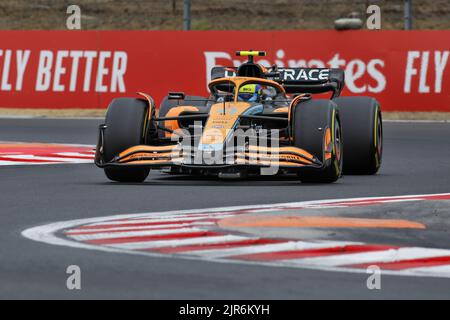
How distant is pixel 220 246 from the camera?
32.3ft

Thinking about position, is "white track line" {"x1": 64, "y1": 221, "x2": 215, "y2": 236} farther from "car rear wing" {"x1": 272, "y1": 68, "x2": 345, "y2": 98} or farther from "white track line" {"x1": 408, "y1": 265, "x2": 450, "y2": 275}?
"car rear wing" {"x1": 272, "y1": 68, "x2": 345, "y2": 98}

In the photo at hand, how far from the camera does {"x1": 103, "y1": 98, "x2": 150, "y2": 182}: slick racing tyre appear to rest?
15.6 metres

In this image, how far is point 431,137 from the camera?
24734 mm

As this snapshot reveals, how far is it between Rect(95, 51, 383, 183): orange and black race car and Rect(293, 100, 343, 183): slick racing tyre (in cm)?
1

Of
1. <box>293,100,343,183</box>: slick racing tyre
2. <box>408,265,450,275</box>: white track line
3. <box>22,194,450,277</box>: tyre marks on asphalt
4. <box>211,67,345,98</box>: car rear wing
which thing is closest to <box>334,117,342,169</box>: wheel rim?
<box>293,100,343,183</box>: slick racing tyre

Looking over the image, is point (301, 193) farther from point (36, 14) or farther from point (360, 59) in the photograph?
point (36, 14)

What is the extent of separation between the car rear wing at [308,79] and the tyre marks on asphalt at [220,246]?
270 inches

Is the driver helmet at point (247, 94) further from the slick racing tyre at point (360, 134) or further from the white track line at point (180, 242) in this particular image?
the white track line at point (180, 242)

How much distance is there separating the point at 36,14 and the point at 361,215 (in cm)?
3871

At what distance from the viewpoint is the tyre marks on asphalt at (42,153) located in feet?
63.4

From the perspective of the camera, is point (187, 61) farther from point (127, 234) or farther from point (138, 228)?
point (127, 234)
